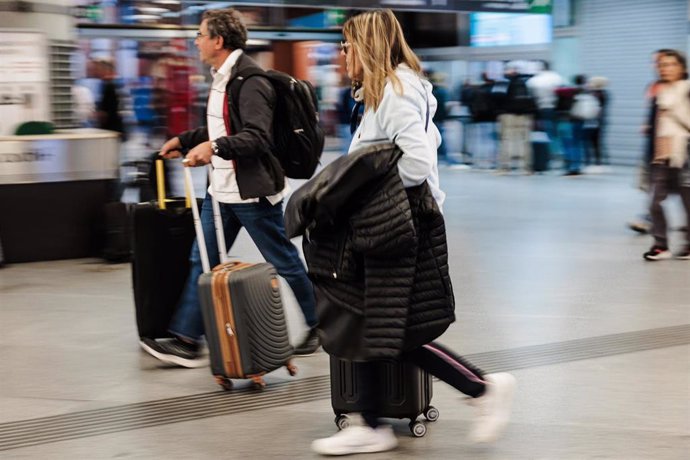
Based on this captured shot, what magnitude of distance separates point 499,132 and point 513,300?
10.7m

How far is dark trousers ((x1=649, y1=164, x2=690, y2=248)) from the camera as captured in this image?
8.34 m

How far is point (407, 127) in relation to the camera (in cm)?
361

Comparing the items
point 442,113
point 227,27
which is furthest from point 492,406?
point 442,113

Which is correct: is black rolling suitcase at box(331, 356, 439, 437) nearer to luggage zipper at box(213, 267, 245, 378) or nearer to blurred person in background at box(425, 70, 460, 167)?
luggage zipper at box(213, 267, 245, 378)

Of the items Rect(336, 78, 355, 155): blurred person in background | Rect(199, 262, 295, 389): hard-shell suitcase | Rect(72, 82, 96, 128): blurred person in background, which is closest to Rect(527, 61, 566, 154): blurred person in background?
Rect(336, 78, 355, 155): blurred person in background

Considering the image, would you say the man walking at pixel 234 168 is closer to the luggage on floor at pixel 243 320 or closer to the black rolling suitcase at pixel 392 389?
the luggage on floor at pixel 243 320

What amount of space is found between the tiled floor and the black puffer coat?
52 cm

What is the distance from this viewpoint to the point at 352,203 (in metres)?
3.65

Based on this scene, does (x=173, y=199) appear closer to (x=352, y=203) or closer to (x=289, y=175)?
(x=289, y=175)

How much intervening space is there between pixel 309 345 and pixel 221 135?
4.04ft

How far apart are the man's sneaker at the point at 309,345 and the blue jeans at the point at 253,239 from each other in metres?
0.29

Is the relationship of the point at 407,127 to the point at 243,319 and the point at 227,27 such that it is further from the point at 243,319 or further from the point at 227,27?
the point at 227,27

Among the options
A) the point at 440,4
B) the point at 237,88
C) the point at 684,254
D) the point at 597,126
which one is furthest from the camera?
the point at 597,126

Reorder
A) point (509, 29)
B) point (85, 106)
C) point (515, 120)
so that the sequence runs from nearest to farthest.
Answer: point (85, 106) < point (515, 120) < point (509, 29)
